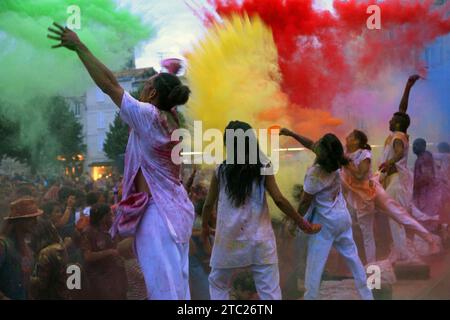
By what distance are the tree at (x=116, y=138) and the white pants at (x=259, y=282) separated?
1.14 metres

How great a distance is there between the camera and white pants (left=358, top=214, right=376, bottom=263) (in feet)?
15.3

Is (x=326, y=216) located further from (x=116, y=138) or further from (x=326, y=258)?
(x=116, y=138)

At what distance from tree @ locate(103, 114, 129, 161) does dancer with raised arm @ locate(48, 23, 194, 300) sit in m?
0.95

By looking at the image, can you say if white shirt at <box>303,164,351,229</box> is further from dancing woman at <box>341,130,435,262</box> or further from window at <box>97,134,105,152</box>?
window at <box>97,134,105,152</box>

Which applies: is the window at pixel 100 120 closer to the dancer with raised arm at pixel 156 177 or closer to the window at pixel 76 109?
the window at pixel 76 109

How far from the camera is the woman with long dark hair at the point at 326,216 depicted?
4043 millimetres

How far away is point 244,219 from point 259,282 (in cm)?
40

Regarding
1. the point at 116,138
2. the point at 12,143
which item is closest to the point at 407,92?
the point at 116,138

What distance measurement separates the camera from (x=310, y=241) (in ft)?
13.7

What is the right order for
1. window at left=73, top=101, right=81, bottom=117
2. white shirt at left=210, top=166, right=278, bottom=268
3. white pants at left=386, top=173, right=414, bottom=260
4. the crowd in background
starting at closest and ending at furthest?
1. white shirt at left=210, top=166, right=278, bottom=268
2. the crowd in background
3. window at left=73, top=101, right=81, bottom=117
4. white pants at left=386, top=173, right=414, bottom=260

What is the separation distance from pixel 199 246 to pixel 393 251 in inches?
61.7

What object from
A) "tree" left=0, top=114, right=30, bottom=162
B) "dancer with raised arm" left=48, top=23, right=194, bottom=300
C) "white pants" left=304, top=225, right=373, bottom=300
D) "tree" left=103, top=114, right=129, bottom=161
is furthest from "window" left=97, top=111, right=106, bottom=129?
"white pants" left=304, top=225, right=373, bottom=300

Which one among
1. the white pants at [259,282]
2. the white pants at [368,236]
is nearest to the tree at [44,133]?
the white pants at [259,282]

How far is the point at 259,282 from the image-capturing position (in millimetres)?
3781
